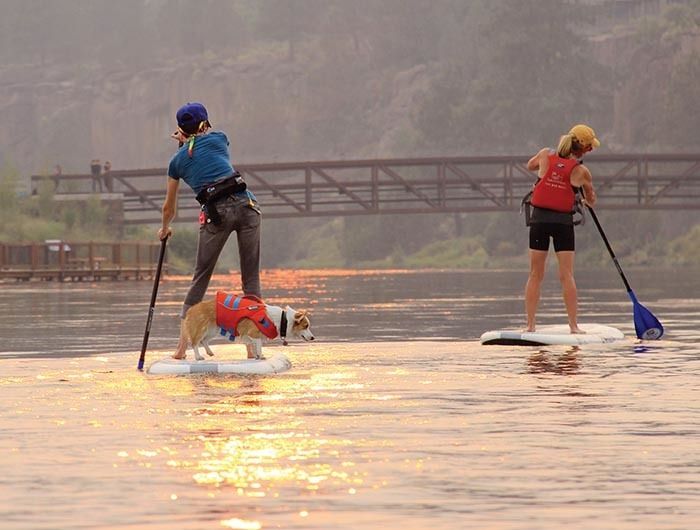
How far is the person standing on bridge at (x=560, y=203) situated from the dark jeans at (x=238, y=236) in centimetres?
363

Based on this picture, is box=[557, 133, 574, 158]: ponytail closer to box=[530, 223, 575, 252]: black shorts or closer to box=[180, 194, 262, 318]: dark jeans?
box=[530, 223, 575, 252]: black shorts

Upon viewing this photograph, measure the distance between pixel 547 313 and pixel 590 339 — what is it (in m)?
10.7

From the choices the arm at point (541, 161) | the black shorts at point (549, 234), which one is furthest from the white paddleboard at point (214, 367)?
the arm at point (541, 161)

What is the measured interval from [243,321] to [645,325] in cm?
592

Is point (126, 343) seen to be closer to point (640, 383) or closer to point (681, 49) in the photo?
point (640, 383)

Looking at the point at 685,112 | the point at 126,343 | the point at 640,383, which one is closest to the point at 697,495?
the point at 640,383

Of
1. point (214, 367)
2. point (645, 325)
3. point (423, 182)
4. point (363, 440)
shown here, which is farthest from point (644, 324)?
point (423, 182)

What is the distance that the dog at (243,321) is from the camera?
631 inches

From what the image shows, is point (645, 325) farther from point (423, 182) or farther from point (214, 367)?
point (423, 182)

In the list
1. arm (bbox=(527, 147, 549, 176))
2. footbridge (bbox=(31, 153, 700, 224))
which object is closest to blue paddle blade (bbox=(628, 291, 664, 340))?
arm (bbox=(527, 147, 549, 176))

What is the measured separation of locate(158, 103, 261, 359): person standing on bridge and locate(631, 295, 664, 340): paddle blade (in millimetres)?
4975

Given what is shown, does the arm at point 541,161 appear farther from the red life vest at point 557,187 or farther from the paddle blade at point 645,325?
the paddle blade at point 645,325

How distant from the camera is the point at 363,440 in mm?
11398

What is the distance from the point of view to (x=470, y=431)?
1180 centimetres
